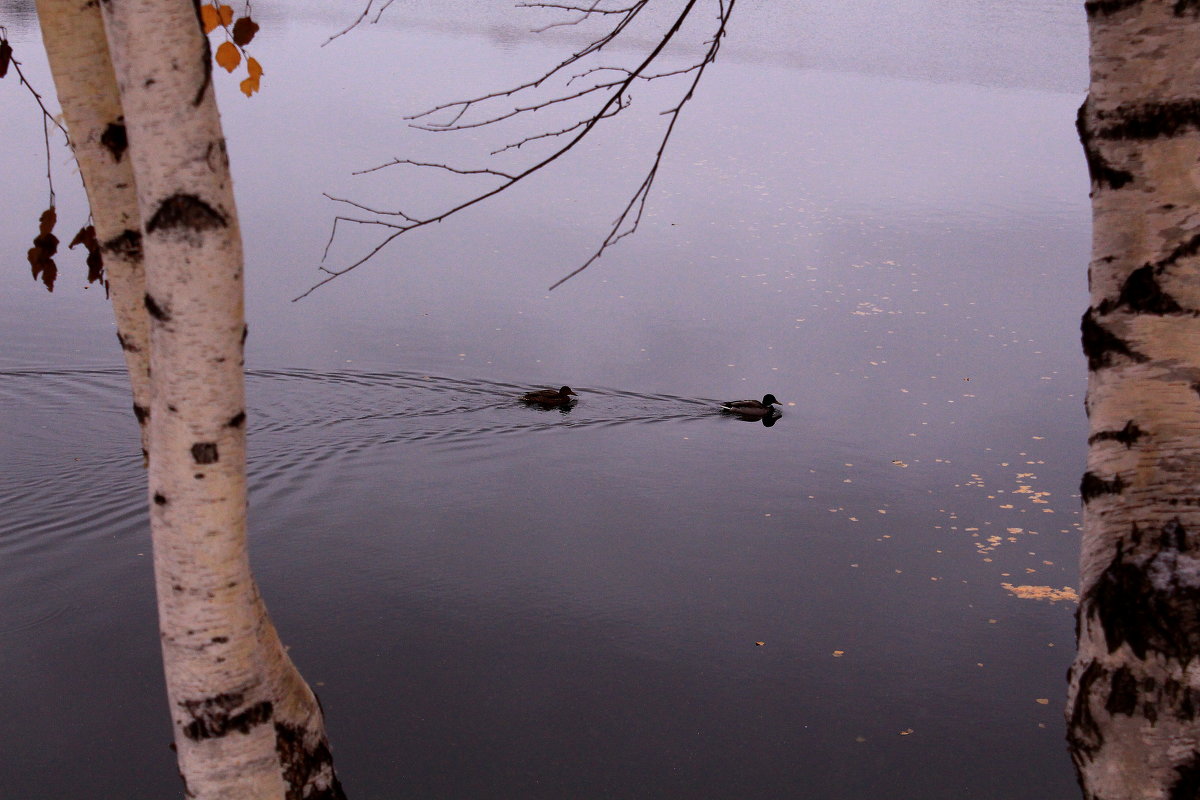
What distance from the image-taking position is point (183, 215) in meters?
2.35

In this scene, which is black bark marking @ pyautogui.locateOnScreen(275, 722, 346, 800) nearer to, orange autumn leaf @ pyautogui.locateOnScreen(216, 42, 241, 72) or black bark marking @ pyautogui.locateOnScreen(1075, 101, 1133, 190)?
orange autumn leaf @ pyautogui.locateOnScreen(216, 42, 241, 72)

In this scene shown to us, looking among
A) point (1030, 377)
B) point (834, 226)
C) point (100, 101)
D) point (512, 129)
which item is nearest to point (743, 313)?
point (1030, 377)

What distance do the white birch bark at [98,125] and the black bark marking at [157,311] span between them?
1.59 ft

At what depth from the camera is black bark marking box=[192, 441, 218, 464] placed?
2.51m

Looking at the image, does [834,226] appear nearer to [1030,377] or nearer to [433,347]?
[1030,377]

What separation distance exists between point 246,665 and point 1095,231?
7.04ft

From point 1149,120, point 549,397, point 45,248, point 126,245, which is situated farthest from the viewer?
point 549,397

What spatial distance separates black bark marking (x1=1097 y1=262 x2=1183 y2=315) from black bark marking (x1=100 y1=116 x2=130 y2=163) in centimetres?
238

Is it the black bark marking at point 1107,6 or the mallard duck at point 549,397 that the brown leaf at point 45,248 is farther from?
the mallard duck at point 549,397

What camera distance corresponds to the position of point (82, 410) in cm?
1011

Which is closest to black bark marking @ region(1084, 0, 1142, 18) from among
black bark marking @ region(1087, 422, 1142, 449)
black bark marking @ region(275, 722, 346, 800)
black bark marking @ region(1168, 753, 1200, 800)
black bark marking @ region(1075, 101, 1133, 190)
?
black bark marking @ region(1075, 101, 1133, 190)

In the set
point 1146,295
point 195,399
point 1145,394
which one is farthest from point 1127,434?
point 195,399

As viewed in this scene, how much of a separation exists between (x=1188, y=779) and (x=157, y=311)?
2281 mm

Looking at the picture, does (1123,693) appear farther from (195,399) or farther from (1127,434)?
(195,399)
